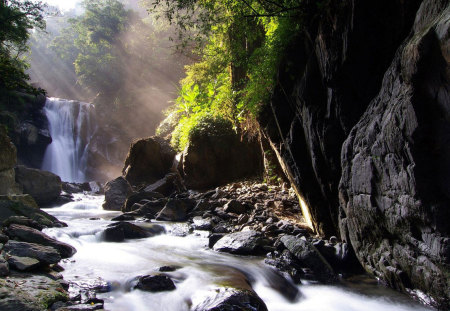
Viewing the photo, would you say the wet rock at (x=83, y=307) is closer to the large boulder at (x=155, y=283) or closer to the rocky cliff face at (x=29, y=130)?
the large boulder at (x=155, y=283)

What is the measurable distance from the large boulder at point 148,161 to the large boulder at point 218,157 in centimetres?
333

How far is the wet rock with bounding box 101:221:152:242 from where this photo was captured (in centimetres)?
794

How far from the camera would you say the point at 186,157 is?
14250mm

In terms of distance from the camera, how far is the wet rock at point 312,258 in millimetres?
5586

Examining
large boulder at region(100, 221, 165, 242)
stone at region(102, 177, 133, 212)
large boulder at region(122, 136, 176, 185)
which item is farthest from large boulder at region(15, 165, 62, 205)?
large boulder at region(100, 221, 165, 242)

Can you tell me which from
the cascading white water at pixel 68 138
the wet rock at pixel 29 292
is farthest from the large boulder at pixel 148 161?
the wet rock at pixel 29 292

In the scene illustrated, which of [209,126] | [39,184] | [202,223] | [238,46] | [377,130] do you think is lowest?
[202,223]

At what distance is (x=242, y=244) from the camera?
6.91 meters

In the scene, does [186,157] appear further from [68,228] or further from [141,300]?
[141,300]

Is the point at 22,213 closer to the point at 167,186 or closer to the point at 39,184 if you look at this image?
the point at 167,186

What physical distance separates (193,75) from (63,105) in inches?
704

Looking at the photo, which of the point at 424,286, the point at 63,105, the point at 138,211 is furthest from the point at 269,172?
the point at 63,105

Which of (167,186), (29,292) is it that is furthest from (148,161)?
(29,292)

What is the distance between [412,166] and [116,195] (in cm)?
1245
